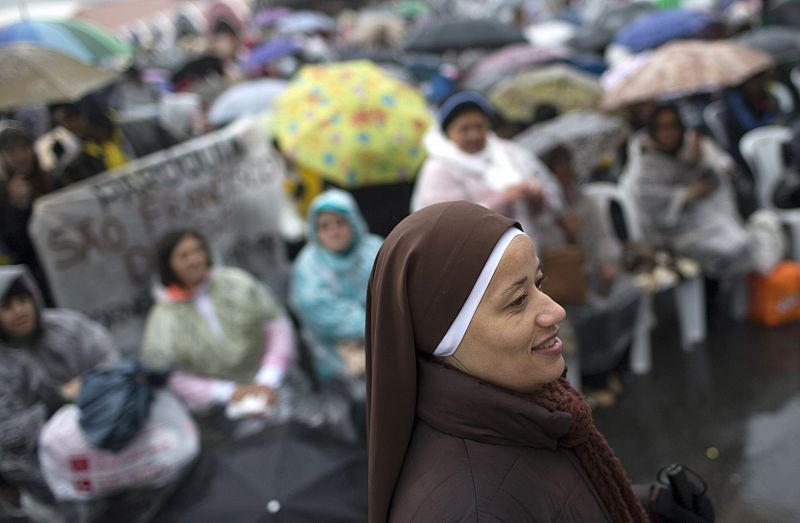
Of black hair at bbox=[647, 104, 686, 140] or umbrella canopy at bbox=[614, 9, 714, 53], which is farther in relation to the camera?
umbrella canopy at bbox=[614, 9, 714, 53]

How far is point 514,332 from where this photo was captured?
1.65 meters

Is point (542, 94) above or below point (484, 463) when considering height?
above

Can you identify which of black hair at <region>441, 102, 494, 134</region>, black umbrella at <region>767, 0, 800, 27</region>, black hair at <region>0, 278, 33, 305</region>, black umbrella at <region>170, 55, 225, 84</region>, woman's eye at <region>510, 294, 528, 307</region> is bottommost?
black hair at <region>0, 278, 33, 305</region>

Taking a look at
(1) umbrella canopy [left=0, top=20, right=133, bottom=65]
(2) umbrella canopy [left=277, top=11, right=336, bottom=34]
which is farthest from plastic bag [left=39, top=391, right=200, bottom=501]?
(2) umbrella canopy [left=277, top=11, right=336, bottom=34]

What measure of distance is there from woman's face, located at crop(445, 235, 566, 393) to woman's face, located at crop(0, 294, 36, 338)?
8.50 feet

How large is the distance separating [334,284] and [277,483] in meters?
1.54

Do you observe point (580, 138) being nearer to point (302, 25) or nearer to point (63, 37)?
point (63, 37)

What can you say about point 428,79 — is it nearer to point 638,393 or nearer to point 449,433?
point 638,393

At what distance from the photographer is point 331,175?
5.29 m

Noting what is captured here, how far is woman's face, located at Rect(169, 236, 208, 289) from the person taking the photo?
4176 mm

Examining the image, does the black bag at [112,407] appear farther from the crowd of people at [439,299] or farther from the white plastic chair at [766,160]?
the white plastic chair at [766,160]

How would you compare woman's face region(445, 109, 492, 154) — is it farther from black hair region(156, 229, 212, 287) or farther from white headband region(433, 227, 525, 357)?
white headband region(433, 227, 525, 357)

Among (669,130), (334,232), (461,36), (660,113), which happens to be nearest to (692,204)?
(669,130)

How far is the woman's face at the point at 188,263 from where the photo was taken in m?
4.18
